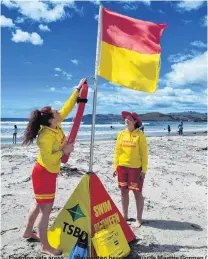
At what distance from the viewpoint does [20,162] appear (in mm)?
10469

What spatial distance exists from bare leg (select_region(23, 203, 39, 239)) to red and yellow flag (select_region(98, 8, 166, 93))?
2.17m

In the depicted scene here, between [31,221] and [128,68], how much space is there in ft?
8.73

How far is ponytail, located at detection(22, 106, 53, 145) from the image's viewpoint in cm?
414

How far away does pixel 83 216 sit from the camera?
14.3 feet

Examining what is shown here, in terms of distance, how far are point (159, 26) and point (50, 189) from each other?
293cm

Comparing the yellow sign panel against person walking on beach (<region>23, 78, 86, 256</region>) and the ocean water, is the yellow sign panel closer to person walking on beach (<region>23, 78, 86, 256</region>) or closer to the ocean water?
person walking on beach (<region>23, 78, 86, 256</region>)

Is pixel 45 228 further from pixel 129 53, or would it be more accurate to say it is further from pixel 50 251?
pixel 129 53

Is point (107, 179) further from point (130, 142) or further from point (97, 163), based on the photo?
point (130, 142)

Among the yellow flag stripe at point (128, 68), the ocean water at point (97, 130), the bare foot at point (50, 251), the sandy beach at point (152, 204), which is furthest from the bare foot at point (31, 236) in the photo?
the ocean water at point (97, 130)

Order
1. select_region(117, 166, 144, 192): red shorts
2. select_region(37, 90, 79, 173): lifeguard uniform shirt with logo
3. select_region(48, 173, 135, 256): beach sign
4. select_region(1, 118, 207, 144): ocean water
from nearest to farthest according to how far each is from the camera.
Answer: select_region(37, 90, 79, 173): lifeguard uniform shirt with logo → select_region(48, 173, 135, 256): beach sign → select_region(117, 166, 144, 192): red shorts → select_region(1, 118, 207, 144): ocean water

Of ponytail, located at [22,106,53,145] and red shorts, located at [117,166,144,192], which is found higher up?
ponytail, located at [22,106,53,145]

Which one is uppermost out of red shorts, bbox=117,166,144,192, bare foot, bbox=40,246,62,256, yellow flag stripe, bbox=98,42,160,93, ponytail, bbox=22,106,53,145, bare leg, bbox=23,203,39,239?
yellow flag stripe, bbox=98,42,160,93

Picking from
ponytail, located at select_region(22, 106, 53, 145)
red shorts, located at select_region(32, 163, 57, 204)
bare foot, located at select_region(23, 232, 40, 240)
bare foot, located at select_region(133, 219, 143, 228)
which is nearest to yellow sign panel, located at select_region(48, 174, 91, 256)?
bare foot, located at select_region(23, 232, 40, 240)

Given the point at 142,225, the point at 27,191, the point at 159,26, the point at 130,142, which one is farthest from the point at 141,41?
the point at 27,191
